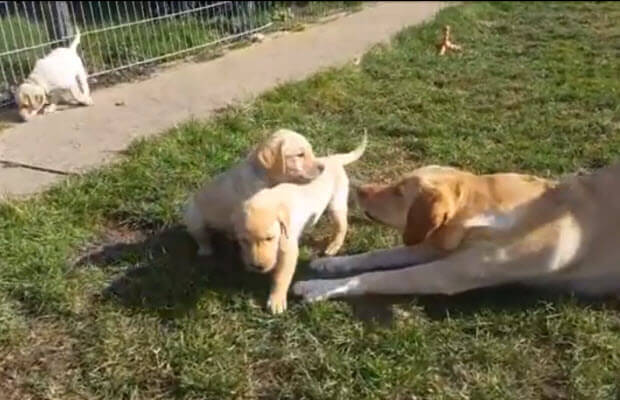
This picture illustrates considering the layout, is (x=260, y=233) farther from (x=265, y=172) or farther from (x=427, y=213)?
(x=427, y=213)

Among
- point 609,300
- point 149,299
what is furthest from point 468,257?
point 149,299

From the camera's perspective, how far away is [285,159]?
3234 millimetres

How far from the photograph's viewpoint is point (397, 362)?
2949 mm

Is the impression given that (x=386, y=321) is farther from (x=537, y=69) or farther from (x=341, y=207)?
(x=537, y=69)

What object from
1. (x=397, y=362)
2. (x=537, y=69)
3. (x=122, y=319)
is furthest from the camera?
(x=537, y=69)

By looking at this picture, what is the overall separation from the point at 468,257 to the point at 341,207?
66 centimetres

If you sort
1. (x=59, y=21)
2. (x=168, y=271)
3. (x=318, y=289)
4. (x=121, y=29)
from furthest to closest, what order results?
(x=121, y=29), (x=59, y=21), (x=168, y=271), (x=318, y=289)

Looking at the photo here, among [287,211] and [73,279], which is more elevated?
[287,211]

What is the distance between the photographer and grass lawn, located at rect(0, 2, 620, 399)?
2.86 metres

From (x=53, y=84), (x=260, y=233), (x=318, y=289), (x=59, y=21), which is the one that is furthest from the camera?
(x=59, y=21)

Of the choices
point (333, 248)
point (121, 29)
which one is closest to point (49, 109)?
point (121, 29)

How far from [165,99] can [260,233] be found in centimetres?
300

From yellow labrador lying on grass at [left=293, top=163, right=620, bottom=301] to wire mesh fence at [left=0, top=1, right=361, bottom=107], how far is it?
11.0 ft

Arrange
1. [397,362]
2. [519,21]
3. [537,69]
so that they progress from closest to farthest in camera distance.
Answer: [397,362], [537,69], [519,21]
